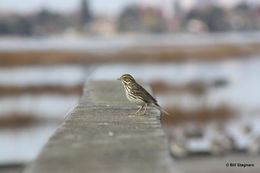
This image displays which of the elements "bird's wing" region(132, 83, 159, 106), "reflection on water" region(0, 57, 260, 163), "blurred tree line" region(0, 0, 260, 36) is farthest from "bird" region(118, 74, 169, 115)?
"blurred tree line" region(0, 0, 260, 36)

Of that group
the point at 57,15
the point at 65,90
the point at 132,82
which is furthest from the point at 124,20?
the point at 132,82

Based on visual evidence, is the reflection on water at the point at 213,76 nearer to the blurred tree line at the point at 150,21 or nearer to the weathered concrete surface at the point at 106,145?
the weathered concrete surface at the point at 106,145

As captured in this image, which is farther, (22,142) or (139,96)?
(22,142)

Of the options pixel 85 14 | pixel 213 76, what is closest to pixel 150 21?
pixel 85 14

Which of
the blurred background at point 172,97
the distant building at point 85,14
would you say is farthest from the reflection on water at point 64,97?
the distant building at point 85,14

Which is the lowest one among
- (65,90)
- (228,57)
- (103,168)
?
(103,168)

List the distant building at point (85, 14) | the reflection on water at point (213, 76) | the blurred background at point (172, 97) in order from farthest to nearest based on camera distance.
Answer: the distant building at point (85, 14), the reflection on water at point (213, 76), the blurred background at point (172, 97)

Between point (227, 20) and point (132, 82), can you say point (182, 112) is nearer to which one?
point (132, 82)

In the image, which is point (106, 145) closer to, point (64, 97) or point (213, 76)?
point (64, 97)
